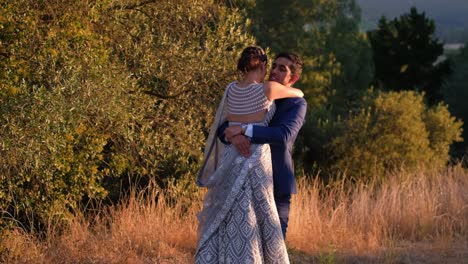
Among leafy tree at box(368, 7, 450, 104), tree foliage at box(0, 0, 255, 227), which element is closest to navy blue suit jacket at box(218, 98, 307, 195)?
tree foliage at box(0, 0, 255, 227)

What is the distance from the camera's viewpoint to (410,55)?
3991 centimetres

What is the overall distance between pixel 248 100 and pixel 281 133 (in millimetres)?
278

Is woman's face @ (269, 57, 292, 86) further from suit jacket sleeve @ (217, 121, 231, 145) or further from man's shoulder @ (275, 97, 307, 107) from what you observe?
suit jacket sleeve @ (217, 121, 231, 145)

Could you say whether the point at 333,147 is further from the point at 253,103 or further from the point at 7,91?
the point at 253,103

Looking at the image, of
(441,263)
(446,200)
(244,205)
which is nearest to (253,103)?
(244,205)

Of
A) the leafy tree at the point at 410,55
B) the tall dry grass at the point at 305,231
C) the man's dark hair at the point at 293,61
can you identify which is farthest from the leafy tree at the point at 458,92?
the man's dark hair at the point at 293,61

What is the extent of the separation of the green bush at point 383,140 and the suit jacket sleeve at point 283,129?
534 inches

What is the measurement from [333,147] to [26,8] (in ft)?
42.1

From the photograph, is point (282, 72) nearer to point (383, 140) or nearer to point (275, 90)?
point (275, 90)

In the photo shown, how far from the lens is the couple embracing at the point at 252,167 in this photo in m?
5.08

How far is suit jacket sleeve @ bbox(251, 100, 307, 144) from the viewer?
16.5 ft

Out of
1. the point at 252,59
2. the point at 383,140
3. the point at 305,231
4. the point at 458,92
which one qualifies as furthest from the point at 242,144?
the point at 458,92

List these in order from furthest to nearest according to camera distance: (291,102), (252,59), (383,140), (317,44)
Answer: (317,44) → (383,140) → (291,102) → (252,59)

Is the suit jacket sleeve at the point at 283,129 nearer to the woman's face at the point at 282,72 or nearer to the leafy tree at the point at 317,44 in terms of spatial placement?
the woman's face at the point at 282,72
